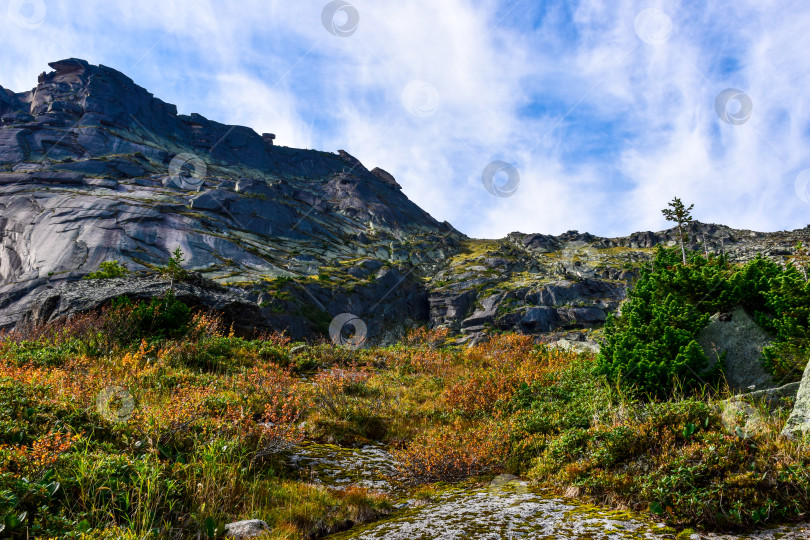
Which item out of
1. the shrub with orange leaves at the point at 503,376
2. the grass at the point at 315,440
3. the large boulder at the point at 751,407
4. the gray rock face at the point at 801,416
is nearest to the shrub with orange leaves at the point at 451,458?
the grass at the point at 315,440

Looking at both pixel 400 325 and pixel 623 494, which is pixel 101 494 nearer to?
pixel 623 494

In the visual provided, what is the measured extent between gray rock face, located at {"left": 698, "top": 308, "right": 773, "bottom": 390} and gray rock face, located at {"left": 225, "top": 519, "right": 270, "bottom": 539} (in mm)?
8325

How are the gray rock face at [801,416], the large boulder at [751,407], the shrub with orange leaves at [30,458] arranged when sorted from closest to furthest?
1. the shrub with orange leaves at [30,458]
2. the gray rock face at [801,416]
3. the large boulder at [751,407]

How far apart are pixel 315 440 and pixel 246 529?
4342 millimetres

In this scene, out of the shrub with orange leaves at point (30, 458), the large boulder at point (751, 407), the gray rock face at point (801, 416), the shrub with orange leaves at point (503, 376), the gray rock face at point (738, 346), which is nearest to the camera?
the shrub with orange leaves at point (30, 458)

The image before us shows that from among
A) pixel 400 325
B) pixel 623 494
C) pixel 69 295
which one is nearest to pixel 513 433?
pixel 623 494

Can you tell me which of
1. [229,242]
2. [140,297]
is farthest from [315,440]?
[229,242]

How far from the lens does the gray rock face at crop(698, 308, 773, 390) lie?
7.36 metres

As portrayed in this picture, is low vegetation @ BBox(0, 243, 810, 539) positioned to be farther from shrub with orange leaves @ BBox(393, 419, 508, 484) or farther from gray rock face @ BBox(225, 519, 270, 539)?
gray rock face @ BBox(225, 519, 270, 539)

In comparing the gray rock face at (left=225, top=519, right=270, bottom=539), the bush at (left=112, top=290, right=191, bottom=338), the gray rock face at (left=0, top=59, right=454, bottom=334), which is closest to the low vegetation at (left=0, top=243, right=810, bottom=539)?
the gray rock face at (left=225, top=519, right=270, bottom=539)

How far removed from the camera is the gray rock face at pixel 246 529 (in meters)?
4.11

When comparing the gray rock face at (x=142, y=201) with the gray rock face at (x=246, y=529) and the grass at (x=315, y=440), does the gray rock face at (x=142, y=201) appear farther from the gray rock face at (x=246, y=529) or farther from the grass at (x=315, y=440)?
the gray rock face at (x=246, y=529)

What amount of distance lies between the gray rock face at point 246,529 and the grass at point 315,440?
0.86ft

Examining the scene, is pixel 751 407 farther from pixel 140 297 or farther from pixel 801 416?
pixel 140 297
